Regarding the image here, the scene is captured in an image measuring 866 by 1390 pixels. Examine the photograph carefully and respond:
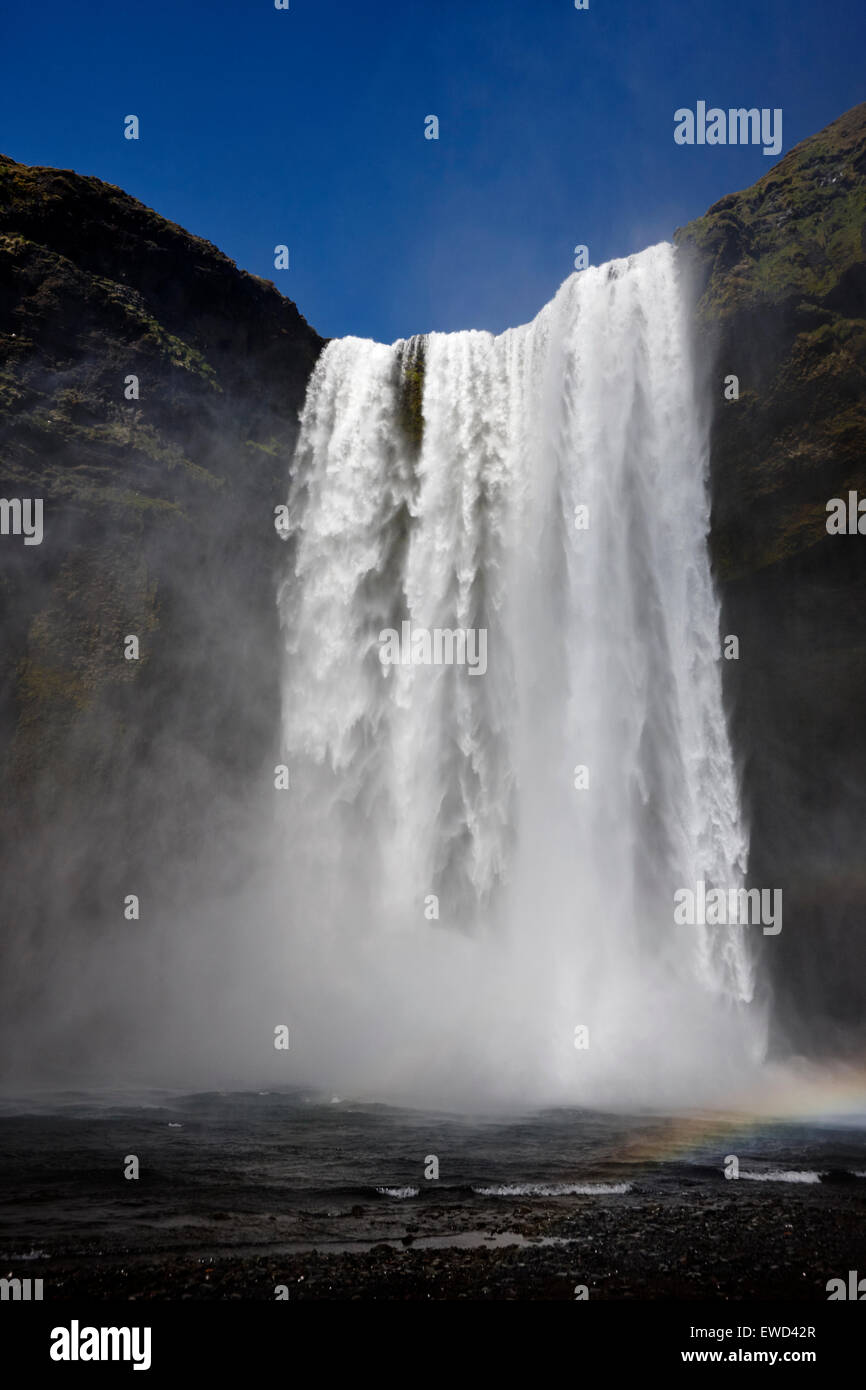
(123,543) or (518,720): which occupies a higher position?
(123,543)

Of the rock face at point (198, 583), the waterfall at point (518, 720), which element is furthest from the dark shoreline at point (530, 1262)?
the rock face at point (198, 583)

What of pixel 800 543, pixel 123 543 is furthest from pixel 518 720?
pixel 123 543

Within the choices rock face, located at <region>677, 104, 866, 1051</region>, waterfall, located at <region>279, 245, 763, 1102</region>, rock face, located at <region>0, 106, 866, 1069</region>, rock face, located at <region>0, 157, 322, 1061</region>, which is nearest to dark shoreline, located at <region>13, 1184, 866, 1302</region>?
waterfall, located at <region>279, 245, 763, 1102</region>

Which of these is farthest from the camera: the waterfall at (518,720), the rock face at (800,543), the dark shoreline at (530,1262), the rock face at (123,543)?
the rock face at (123,543)

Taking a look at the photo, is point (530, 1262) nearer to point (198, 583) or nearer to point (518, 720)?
point (518, 720)

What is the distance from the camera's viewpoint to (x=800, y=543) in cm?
2436

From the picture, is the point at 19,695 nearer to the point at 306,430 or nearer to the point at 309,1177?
the point at 306,430

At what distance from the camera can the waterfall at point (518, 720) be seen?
20.8m

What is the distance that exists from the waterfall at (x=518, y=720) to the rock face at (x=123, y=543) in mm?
1993

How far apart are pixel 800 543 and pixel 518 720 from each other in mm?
9529

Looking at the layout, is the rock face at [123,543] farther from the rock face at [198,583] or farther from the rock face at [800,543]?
the rock face at [800,543]

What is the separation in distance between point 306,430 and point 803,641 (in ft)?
59.4

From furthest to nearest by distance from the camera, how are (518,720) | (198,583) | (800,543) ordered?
(198,583) → (518,720) → (800,543)

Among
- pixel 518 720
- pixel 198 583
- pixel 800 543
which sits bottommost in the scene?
pixel 518 720
